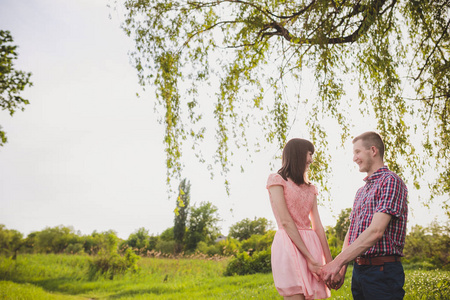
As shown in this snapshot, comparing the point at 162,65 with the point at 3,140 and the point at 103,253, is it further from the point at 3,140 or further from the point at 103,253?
the point at 103,253

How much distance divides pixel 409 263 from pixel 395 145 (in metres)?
12.6

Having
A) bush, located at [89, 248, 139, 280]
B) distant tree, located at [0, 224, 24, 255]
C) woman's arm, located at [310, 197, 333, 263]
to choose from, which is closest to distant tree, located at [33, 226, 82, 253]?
distant tree, located at [0, 224, 24, 255]

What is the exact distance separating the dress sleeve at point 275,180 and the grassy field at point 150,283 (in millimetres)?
4486

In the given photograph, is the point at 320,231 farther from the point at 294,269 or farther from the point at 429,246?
the point at 429,246

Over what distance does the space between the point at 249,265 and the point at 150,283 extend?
3.79 meters

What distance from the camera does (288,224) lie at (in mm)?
2512

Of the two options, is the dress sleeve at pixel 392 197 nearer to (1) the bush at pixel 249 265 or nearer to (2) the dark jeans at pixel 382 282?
(2) the dark jeans at pixel 382 282

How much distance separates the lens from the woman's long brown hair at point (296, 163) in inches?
104

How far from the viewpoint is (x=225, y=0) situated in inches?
223

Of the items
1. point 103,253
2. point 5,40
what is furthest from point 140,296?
point 5,40

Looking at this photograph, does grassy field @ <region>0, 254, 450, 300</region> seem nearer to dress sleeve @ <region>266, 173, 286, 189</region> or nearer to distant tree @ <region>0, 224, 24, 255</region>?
dress sleeve @ <region>266, 173, 286, 189</region>

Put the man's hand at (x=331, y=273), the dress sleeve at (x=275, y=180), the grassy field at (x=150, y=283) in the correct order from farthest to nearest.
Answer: the grassy field at (x=150, y=283)
the dress sleeve at (x=275, y=180)
the man's hand at (x=331, y=273)

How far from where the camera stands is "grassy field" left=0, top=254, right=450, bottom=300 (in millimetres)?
7299

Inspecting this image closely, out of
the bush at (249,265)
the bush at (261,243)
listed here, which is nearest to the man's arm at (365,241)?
the bush at (249,265)
